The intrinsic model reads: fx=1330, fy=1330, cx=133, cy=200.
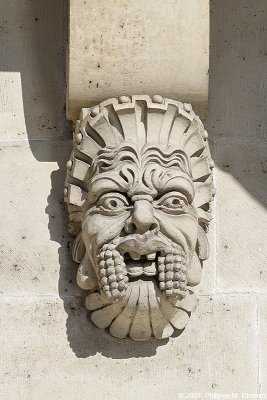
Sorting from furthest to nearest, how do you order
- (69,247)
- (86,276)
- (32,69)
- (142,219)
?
1. (32,69)
2. (69,247)
3. (86,276)
4. (142,219)

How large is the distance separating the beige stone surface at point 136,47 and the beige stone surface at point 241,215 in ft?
0.84

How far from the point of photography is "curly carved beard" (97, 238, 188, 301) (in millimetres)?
2715

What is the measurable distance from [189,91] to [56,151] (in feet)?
1.13

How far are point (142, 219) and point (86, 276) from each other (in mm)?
208

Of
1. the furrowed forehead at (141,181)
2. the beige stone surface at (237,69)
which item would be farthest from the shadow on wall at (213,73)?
the furrowed forehead at (141,181)

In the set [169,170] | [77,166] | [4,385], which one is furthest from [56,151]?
[4,385]

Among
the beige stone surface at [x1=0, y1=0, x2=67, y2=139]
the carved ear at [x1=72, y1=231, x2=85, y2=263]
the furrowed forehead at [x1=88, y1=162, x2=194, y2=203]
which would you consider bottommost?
the carved ear at [x1=72, y1=231, x2=85, y2=263]

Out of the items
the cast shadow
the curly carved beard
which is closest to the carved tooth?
the curly carved beard

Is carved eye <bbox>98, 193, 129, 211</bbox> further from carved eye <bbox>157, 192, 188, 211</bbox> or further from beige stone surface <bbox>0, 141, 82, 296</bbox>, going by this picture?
beige stone surface <bbox>0, 141, 82, 296</bbox>

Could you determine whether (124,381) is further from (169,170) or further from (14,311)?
(169,170)

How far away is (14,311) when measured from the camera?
9.46 feet

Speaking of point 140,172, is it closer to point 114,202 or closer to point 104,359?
point 114,202

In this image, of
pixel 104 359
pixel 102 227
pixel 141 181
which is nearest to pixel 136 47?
pixel 141 181

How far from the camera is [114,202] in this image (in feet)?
9.05
